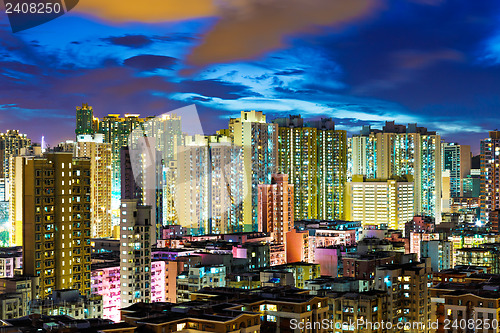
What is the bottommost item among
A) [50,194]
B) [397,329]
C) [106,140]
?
[397,329]

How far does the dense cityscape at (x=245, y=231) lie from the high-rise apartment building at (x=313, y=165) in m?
0.07

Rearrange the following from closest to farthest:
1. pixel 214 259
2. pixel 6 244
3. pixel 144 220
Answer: pixel 144 220 → pixel 214 259 → pixel 6 244

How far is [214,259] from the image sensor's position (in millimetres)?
17000

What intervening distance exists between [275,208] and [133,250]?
11210 millimetres

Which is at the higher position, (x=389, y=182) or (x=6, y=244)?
(x=389, y=182)

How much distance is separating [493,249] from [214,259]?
23.4ft

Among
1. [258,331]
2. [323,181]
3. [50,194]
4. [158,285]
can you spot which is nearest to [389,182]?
[323,181]

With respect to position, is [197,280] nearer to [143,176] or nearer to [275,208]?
[275,208]

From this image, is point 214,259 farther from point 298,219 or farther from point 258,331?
point 298,219

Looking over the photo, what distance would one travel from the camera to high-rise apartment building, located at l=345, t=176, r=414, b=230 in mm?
30484

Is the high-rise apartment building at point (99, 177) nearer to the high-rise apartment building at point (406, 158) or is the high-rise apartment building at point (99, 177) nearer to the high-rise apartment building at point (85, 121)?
the high-rise apartment building at point (85, 121)

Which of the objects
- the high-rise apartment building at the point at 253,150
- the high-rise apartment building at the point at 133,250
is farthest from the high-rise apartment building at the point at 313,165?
the high-rise apartment building at the point at 133,250

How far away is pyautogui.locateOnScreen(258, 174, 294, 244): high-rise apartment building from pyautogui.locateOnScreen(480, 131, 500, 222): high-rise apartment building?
8.39m

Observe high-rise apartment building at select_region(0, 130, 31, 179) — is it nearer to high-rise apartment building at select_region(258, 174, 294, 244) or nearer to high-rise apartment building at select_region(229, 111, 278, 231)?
high-rise apartment building at select_region(229, 111, 278, 231)
